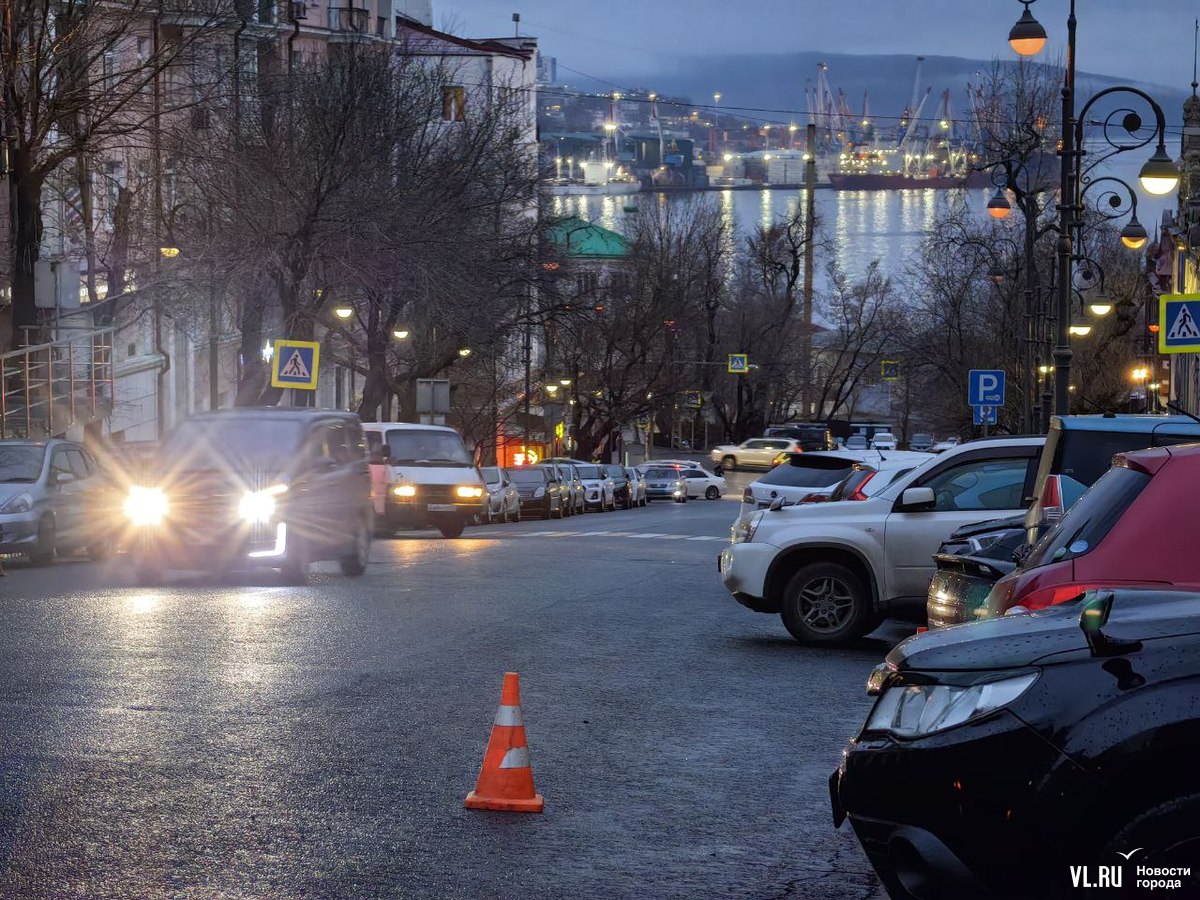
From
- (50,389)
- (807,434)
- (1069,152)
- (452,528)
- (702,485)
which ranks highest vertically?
(1069,152)

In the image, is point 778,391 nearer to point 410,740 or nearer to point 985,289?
point 985,289

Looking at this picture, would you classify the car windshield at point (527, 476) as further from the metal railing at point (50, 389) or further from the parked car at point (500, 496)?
the metal railing at point (50, 389)

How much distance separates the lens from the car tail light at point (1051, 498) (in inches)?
394

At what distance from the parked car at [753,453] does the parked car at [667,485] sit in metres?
7.46

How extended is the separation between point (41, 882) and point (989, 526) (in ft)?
25.4

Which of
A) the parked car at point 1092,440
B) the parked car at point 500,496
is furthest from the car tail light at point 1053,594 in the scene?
the parked car at point 500,496

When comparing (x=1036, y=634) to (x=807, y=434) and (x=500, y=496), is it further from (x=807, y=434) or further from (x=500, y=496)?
(x=807, y=434)

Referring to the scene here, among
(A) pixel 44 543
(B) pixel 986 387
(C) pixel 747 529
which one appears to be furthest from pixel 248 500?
(B) pixel 986 387

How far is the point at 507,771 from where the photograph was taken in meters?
8.20

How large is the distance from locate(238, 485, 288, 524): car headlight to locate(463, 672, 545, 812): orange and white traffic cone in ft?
42.3

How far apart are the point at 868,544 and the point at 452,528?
20.2 metres

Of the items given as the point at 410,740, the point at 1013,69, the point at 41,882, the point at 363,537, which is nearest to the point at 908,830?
the point at 41,882

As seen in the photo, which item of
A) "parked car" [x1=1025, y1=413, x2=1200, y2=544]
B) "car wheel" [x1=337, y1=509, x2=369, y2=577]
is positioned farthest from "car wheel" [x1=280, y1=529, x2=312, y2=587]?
"parked car" [x1=1025, y1=413, x2=1200, y2=544]

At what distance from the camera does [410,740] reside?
9.92 metres
